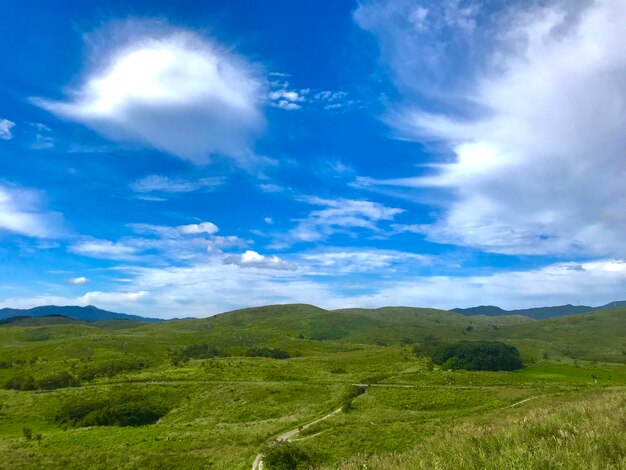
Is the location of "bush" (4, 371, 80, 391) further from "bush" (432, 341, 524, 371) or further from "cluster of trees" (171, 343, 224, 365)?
"bush" (432, 341, 524, 371)

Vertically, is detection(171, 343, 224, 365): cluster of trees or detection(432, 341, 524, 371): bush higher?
detection(171, 343, 224, 365): cluster of trees

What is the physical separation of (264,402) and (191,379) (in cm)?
3285

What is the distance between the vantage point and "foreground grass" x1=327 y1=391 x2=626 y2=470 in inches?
320

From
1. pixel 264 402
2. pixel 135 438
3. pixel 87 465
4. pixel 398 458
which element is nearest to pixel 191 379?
pixel 264 402

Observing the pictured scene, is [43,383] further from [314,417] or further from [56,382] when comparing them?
[314,417]

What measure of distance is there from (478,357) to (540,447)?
517ft

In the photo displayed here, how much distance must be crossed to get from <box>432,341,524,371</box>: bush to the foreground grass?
138773mm

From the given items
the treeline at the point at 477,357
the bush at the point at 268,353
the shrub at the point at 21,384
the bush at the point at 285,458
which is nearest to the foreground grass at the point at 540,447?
the bush at the point at 285,458

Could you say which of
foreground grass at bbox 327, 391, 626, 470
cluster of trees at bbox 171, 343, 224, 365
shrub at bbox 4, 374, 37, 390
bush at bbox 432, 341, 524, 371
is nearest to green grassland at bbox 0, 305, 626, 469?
foreground grass at bbox 327, 391, 626, 470

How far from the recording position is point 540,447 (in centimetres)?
898

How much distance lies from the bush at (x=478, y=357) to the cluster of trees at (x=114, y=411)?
92.1 m

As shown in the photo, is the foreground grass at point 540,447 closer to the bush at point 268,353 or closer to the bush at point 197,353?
the bush at point 197,353

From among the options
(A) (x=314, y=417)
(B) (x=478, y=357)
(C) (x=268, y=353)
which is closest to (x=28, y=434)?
(A) (x=314, y=417)

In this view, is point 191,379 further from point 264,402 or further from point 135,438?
point 135,438
